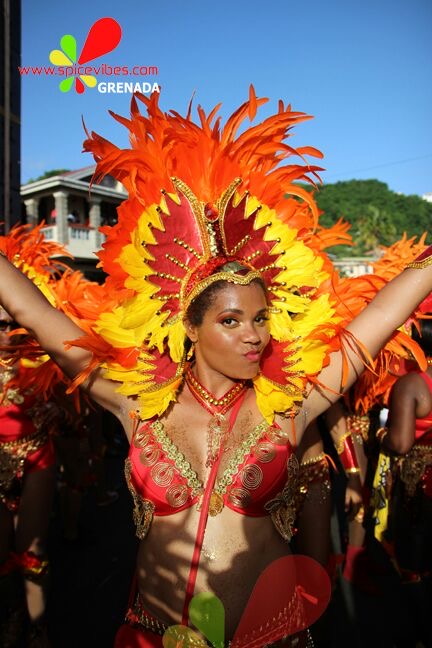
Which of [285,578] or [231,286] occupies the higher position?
[231,286]

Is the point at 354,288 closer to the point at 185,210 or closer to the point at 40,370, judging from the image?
the point at 185,210

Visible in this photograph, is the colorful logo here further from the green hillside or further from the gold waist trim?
the green hillside

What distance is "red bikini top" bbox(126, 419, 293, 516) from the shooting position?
1877 millimetres

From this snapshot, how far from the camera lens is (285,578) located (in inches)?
68.6

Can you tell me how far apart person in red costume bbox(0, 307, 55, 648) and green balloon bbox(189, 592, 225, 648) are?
1911 millimetres

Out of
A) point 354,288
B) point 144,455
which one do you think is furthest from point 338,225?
point 144,455

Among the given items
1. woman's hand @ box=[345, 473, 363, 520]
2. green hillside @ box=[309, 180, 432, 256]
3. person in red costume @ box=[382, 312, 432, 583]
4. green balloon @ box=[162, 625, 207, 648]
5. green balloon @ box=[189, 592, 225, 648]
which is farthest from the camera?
green hillside @ box=[309, 180, 432, 256]

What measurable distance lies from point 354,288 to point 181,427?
109cm

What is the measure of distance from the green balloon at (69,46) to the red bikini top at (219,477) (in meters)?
4.33

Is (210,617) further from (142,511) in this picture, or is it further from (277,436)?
(277,436)

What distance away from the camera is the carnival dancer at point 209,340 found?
1.87 m

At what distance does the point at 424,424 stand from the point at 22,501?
2.43 meters

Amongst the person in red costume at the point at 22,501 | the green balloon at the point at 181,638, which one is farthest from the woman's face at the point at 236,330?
the person in red costume at the point at 22,501

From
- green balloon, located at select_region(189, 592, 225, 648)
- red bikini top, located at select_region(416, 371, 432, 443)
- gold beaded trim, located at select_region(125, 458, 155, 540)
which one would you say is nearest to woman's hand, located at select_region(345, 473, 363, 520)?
red bikini top, located at select_region(416, 371, 432, 443)
